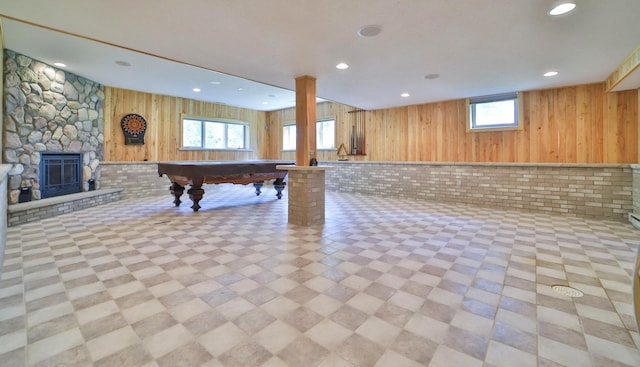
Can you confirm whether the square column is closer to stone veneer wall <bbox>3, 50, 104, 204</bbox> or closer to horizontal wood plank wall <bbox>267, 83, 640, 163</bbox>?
horizontal wood plank wall <bbox>267, 83, 640, 163</bbox>

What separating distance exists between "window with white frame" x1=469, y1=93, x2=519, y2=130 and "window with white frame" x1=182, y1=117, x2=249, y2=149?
6.80 metres

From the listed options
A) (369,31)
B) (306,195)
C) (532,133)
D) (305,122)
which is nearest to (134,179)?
(305,122)

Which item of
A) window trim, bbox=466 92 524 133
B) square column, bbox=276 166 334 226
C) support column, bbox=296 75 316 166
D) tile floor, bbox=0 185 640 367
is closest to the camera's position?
tile floor, bbox=0 185 640 367

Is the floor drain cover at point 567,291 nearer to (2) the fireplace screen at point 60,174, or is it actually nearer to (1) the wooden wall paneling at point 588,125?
(1) the wooden wall paneling at point 588,125

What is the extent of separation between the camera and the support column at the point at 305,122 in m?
4.47

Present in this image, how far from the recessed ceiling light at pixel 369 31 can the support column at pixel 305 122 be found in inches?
63.2

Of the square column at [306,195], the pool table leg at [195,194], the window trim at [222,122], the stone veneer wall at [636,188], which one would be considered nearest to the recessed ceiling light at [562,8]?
the square column at [306,195]

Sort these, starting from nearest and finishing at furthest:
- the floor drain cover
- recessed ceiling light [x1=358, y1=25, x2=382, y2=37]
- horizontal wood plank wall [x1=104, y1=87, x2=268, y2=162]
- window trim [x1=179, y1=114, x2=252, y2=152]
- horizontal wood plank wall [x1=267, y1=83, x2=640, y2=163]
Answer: the floor drain cover, recessed ceiling light [x1=358, y1=25, x2=382, y2=37], horizontal wood plank wall [x1=267, y1=83, x2=640, y2=163], horizontal wood plank wall [x1=104, y1=87, x2=268, y2=162], window trim [x1=179, y1=114, x2=252, y2=152]

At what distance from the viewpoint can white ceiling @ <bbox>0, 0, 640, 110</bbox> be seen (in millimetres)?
2512

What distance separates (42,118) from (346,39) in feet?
18.3

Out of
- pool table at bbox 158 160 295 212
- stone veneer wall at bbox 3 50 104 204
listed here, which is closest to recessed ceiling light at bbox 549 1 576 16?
pool table at bbox 158 160 295 212

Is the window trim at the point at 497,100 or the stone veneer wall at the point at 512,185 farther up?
the window trim at the point at 497,100

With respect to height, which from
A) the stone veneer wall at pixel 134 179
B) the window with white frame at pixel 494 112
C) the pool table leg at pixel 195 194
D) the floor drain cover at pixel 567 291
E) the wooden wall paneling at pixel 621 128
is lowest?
the floor drain cover at pixel 567 291

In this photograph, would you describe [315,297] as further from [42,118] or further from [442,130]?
[42,118]
